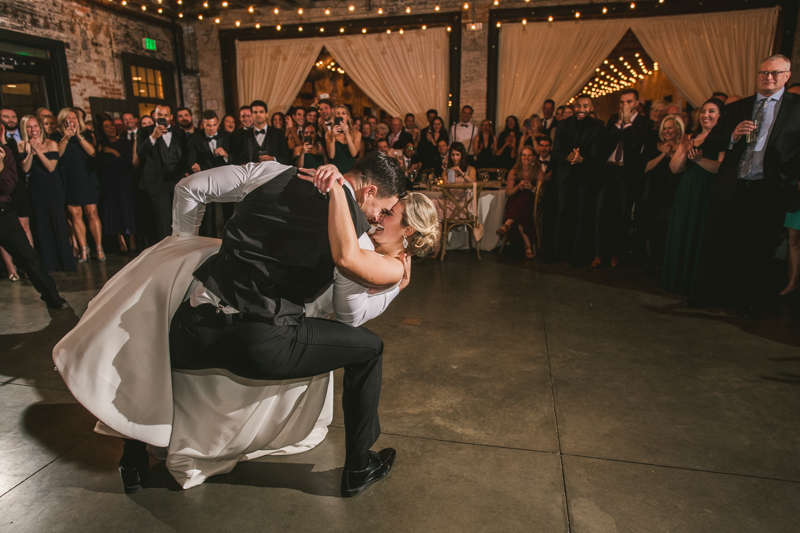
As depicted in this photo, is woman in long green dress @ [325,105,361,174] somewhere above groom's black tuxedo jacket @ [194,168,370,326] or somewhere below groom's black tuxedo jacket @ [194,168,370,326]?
above

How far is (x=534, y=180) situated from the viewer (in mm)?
5910

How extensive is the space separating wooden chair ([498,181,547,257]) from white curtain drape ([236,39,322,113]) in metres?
5.95

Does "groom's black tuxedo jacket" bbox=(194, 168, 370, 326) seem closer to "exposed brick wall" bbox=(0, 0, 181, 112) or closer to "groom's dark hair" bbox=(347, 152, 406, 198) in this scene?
"groom's dark hair" bbox=(347, 152, 406, 198)

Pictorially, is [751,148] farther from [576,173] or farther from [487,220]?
[487,220]

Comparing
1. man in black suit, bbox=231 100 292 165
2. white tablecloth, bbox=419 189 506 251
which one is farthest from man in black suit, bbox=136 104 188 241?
white tablecloth, bbox=419 189 506 251

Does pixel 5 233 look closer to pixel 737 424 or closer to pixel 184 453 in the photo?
pixel 184 453

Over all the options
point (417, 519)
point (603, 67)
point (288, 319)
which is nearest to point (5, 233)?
point (288, 319)

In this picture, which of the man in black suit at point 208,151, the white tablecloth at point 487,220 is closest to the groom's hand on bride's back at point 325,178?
the man in black suit at point 208,151

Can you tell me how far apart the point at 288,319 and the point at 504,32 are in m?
8.48

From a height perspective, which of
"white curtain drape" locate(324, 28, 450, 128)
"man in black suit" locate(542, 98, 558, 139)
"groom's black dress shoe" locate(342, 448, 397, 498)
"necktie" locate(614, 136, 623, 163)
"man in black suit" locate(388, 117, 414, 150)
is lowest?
"groom's black dress shoe" locate(342, 448, 397, 498)

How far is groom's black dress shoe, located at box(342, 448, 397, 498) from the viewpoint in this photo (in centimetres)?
188

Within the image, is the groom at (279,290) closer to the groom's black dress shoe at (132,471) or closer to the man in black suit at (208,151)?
the groom's black dress shoe at (132,471)

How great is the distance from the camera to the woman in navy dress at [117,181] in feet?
19.6

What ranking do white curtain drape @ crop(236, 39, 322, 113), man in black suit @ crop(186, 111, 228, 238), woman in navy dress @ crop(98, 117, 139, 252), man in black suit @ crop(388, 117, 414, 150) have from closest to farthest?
man in black suit @ crop(186, 111, 228, 238) < woman in navy dress @ crop(98, 117, 139, 252) < man in black suit @ crop(388, 117, 414, 150) < white curtain drape @ crop(236, 39, 322, 113)
